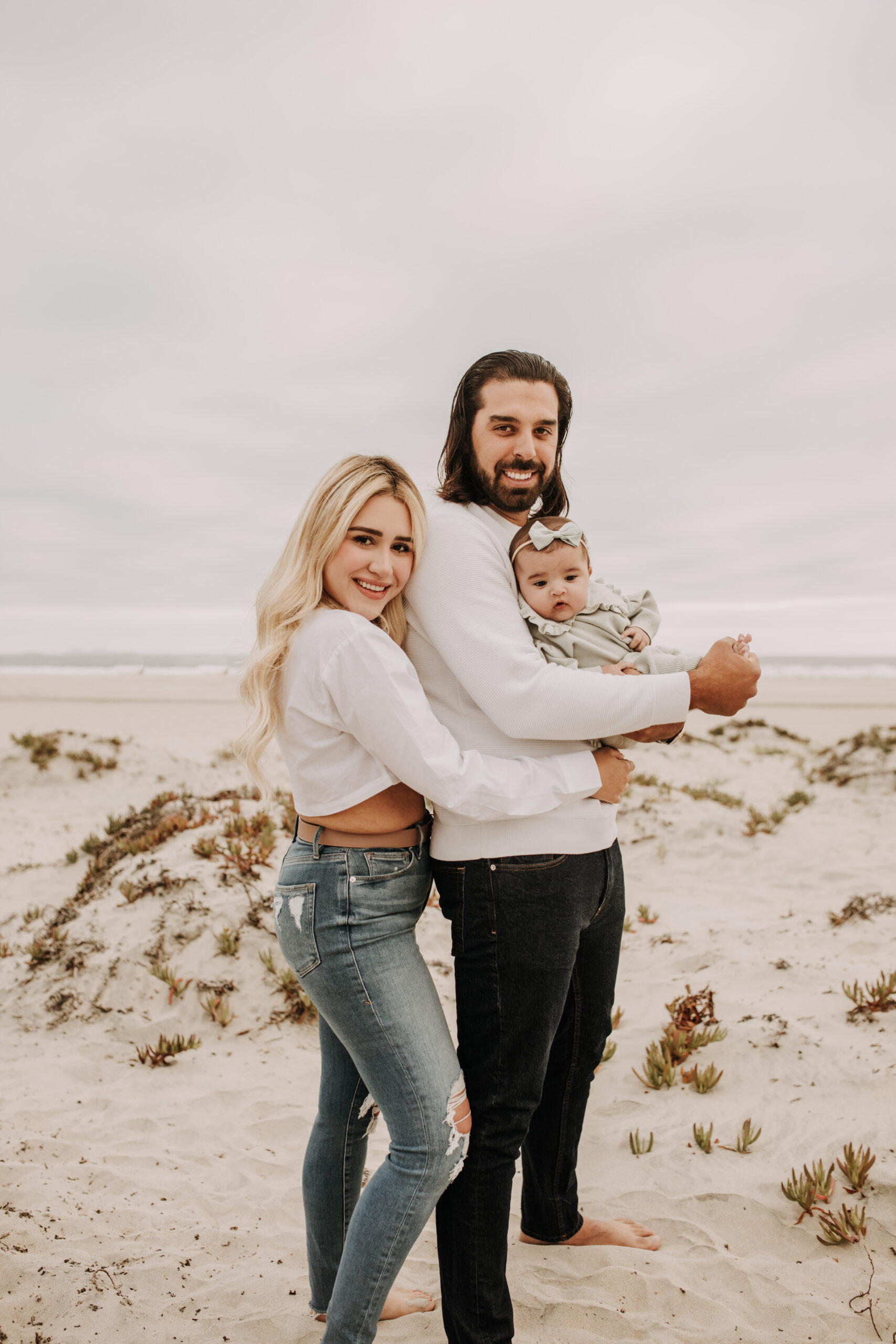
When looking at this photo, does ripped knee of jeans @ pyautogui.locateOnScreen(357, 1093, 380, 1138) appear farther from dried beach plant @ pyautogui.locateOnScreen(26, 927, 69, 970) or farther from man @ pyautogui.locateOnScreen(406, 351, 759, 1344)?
dried beach plant @ pyautogui.locateOnScreen(26, 927, 69, 970)

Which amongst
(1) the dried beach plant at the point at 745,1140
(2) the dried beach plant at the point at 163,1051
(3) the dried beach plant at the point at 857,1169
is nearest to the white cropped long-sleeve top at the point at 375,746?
(3) the dried beach plant at the point at 857,1169

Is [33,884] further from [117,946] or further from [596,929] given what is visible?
[596,929]

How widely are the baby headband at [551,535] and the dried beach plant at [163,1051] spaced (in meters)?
4.40

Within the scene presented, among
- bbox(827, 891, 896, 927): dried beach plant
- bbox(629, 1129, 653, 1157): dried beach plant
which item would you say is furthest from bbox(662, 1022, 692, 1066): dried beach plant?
bbox(827, 891, 896, 927): dried beach plant

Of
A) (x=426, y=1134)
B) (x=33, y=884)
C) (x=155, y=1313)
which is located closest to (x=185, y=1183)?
(x=155, y=1313)

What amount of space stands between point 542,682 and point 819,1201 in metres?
3.03

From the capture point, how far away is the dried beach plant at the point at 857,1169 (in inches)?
147

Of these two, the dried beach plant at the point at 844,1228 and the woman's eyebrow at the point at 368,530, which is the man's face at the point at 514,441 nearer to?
the woman's eyebrow at the point at 368,530

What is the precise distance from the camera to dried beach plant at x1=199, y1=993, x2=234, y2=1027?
18.9ft

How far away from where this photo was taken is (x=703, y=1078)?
4.74 m

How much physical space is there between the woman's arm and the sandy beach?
2.21 meters

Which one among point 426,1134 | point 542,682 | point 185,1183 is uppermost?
point 542,682

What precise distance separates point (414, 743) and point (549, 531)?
0.84 m

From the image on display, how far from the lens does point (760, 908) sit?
762 centimetres
